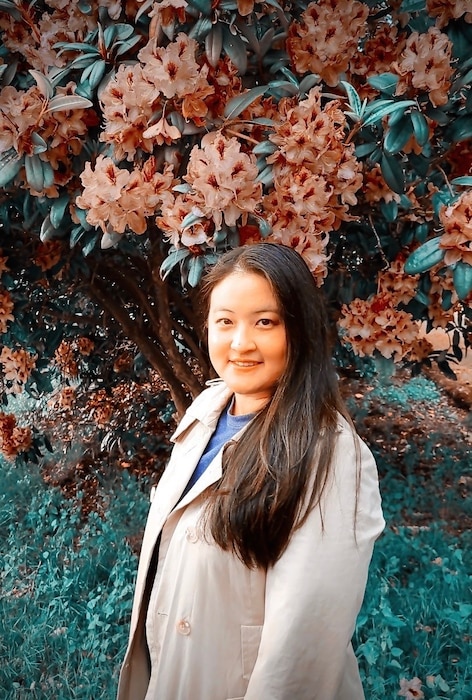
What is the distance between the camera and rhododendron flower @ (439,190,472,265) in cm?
125

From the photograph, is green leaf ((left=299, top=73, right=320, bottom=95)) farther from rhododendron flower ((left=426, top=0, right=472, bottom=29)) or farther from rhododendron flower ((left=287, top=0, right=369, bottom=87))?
rhododendron flower ((left=426, top=0, right=472, bottom=29))

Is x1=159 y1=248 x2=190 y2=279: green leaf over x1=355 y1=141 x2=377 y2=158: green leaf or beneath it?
beneath

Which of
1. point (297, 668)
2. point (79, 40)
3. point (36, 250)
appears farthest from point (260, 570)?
point (36, 250)

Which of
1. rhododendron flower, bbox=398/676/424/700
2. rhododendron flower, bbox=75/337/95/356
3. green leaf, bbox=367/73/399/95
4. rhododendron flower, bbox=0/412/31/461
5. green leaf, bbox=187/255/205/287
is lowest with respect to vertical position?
rhododendron flower, bbox=398/676/424/700

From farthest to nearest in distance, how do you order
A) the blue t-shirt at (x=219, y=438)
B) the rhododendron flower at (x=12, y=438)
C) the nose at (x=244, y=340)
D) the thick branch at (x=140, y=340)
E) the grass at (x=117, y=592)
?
the rhododendron flower at (x=12, y=438) → the thick branch at (x=140, y=340) → the grass at (x=117, y=592) → the blue t-shirt at (x=219, y=438) → the nose at (x=244, y=340)

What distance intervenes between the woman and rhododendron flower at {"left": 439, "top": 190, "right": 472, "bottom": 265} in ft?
1.07

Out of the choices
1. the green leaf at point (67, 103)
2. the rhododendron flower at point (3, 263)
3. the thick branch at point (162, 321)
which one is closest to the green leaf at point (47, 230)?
the green leaf at point (67, 103)

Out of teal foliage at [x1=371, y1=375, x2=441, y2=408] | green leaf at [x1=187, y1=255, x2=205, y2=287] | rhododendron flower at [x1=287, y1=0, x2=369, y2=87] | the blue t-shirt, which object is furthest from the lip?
teal foliage at [x1=371, y1=375, x2=441, y2=408]

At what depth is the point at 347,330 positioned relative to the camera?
1662 mm

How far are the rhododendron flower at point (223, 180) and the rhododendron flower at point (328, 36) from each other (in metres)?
0.36

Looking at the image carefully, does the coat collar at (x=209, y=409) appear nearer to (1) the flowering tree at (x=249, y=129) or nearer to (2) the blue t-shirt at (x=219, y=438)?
(2) the blue t-shirt at (x=219, y=438)

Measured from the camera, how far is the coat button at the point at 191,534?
1.11 meters

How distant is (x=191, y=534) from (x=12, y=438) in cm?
209

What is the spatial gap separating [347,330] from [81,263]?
3.15 ft
